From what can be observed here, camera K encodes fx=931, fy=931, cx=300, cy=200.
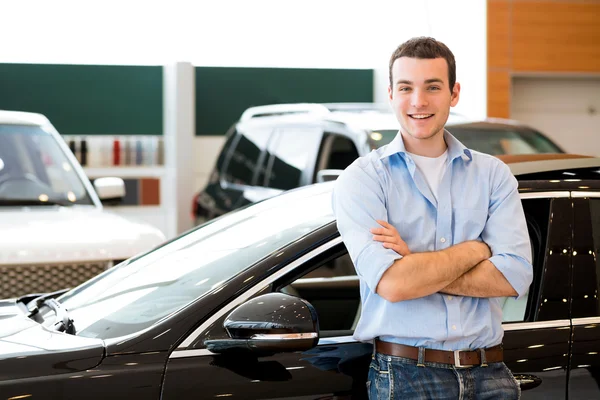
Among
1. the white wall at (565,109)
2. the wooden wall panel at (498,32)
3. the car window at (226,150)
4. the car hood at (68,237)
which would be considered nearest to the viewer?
the car hood at (68,237)

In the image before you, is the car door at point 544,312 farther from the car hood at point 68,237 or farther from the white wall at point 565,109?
the white wall at point 565,109

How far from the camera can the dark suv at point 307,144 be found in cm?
661

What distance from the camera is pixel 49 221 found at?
5.47m

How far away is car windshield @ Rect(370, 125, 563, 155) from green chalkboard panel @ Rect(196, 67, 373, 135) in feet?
23.6

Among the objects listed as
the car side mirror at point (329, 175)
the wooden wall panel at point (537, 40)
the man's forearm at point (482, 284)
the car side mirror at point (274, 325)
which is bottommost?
the car side mirror at point (274, 325)

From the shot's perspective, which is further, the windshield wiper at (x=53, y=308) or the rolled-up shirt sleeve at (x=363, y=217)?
the windshield wiper at (x=53, y=308)

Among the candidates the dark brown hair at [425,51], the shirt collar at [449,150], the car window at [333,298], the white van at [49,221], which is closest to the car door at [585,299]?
the shirt collar at [449,150]

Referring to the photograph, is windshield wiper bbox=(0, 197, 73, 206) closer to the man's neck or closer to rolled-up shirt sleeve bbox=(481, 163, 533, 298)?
the man's neck

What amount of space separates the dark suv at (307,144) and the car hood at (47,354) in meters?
3.68

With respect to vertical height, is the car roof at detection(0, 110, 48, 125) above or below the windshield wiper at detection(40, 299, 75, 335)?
above

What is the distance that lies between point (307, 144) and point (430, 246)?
4.45m

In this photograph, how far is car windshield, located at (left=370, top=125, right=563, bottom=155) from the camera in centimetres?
645

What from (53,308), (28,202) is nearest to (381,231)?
(53,308)

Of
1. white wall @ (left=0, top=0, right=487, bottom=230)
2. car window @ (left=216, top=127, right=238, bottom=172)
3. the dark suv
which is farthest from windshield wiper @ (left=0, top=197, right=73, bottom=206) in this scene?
white wall @ (left=0, top=0, right=487, bottom=230)
